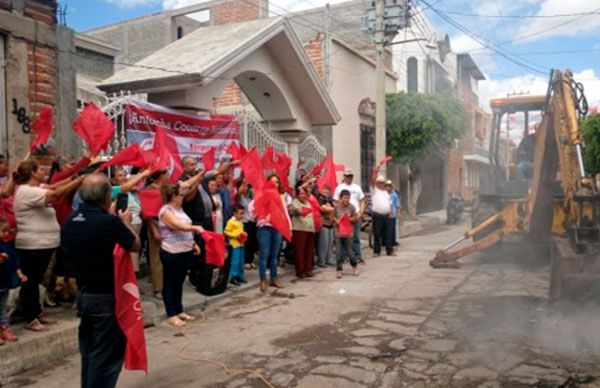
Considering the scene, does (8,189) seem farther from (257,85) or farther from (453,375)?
(257,85)

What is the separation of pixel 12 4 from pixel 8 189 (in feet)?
9.19

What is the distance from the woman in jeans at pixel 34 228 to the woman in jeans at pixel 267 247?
340 cm

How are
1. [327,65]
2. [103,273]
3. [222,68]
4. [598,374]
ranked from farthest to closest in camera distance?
[327,65] → [222,68] → [598,374] → [103,273]

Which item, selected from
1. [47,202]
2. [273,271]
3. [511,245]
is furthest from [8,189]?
[511,245]

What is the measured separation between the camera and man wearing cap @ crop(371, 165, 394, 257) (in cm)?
1171

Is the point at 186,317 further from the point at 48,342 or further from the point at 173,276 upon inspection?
the point at 48,342

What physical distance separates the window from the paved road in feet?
58.2

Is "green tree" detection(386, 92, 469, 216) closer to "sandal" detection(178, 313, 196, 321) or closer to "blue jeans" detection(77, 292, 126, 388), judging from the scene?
"sandal" detection(178, 313, 196, 321)

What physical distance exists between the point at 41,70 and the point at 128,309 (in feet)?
15.8

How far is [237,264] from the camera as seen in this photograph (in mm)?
8594

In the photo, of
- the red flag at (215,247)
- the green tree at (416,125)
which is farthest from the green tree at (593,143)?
the red flag at (215,247)

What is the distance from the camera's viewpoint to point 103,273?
3805 millimetres

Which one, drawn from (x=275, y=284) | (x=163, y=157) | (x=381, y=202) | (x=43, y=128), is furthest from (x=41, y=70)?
(x=381, y=202)

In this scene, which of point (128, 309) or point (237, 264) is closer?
point (128, 309)
